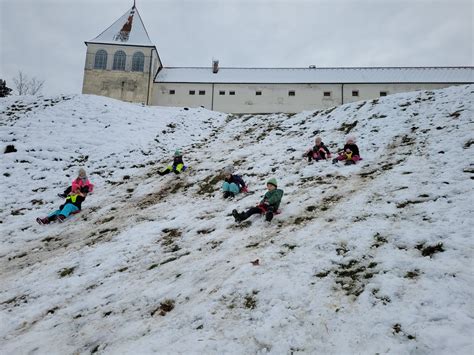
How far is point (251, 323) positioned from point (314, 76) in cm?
4134

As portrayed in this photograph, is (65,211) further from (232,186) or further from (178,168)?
(232,186)

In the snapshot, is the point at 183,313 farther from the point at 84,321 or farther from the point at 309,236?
the point at 309,236

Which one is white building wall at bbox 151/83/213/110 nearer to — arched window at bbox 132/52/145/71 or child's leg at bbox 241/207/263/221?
arched window at bbox 132/52/145/71

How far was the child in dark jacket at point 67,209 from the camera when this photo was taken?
364 inches

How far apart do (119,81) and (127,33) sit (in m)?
7.35

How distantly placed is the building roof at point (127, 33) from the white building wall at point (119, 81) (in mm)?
2010

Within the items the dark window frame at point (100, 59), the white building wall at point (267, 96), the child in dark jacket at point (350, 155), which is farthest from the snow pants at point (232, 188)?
the dark window frame at point (100, 59)

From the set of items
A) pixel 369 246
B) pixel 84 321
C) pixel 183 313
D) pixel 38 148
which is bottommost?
pixel 84 321

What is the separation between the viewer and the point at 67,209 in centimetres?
951

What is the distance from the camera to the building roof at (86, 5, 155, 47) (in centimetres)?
4119

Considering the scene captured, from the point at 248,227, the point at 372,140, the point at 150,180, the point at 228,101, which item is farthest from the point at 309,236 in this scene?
the point at 228,101

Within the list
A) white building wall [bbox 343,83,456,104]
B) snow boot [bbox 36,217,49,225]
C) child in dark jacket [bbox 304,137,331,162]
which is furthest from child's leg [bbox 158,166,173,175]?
white building wall [bbox 343,83,456,104]

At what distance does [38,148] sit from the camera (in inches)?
601

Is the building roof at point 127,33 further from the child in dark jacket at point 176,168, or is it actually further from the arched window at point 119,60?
the child in dark jacket at point 176,168
